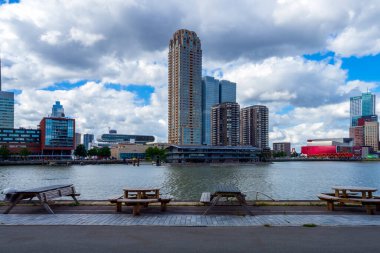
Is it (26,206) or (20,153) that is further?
(20,153)

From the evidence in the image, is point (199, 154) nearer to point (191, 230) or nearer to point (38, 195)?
point (38, 195)

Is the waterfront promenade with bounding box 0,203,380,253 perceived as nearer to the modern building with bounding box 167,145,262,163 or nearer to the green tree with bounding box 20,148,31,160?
the modern building with bounding box 167,145,262,163

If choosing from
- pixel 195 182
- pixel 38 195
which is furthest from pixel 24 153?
pixel 38 195

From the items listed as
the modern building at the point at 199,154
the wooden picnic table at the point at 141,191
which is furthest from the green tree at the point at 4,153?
the wooden picnic table at the point at 141,191

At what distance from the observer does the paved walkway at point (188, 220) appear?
11.9 meters

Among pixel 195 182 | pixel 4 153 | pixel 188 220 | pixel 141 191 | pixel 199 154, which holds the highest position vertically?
pixel 141 191

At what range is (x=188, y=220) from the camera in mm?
12469

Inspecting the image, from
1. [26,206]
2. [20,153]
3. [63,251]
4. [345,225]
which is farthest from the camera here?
[20,153]

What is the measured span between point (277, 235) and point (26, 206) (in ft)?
40.6

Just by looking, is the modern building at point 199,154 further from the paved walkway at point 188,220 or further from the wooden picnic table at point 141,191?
the paved walkway at point 188,220

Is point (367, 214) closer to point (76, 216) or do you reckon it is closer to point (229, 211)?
point (229, 211)

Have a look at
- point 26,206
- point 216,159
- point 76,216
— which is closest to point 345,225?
point 76,216

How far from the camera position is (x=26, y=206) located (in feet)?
53.3

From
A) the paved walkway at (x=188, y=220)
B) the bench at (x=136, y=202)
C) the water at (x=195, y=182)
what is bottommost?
the water at (x=195, y=182)
